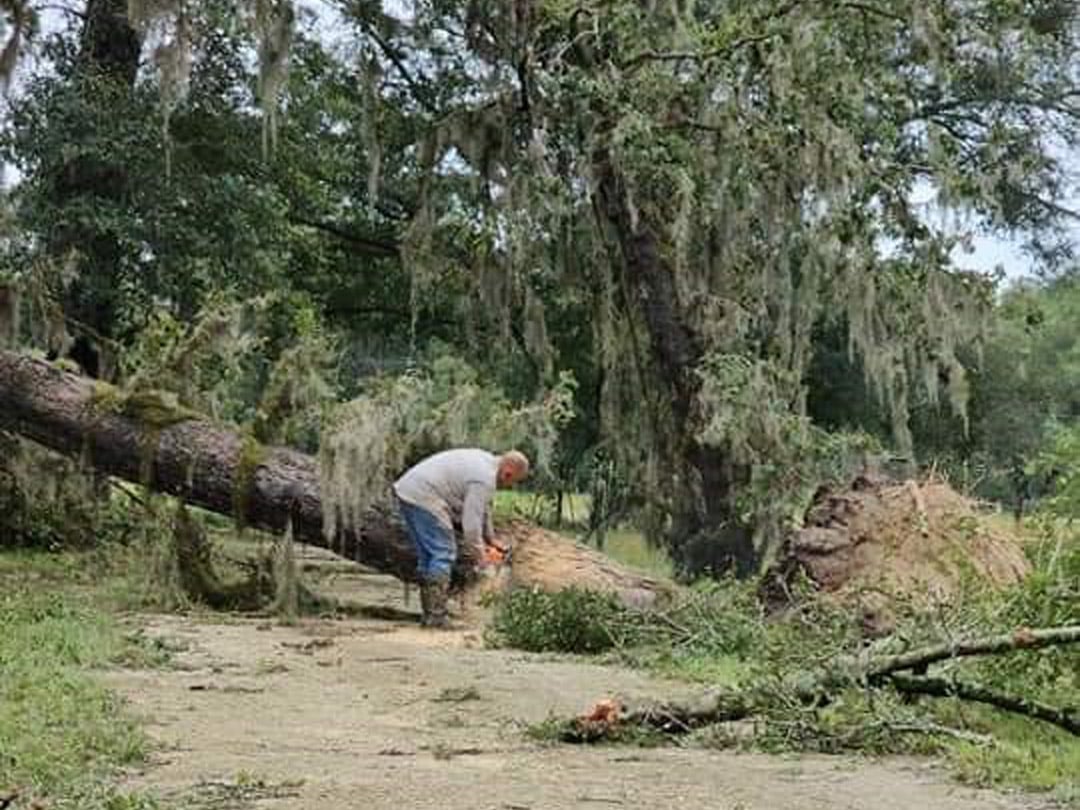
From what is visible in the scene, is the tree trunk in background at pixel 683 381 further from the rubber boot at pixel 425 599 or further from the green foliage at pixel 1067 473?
the green foliage at pixel 1067 473

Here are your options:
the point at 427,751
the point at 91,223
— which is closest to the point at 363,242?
the point at 91,223

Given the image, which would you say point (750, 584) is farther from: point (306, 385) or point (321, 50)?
point (321, 50)

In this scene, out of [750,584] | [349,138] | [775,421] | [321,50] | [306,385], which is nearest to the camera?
[750,584]

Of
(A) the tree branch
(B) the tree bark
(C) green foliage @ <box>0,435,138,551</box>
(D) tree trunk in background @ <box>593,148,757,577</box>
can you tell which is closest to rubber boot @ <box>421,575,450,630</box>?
(B) the tree bark

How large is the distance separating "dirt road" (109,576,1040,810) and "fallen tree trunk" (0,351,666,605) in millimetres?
2804

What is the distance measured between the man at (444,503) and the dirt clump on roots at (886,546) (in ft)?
7.38

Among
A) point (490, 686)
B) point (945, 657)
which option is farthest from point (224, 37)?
point (945, 657)

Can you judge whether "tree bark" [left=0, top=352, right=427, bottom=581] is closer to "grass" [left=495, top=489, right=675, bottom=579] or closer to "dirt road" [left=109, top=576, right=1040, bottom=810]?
"grass" [left=495, top=489, right=675, bottom=579]

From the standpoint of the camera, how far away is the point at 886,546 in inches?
391

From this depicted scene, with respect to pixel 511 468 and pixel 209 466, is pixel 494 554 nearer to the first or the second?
pixel 511 468

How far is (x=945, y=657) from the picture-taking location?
19.5ft

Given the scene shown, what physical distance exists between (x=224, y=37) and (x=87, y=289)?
374cm

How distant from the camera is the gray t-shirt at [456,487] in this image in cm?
1124

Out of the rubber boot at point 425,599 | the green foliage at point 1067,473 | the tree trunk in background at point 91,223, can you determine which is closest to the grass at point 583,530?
the rubber boot at point 425,599
